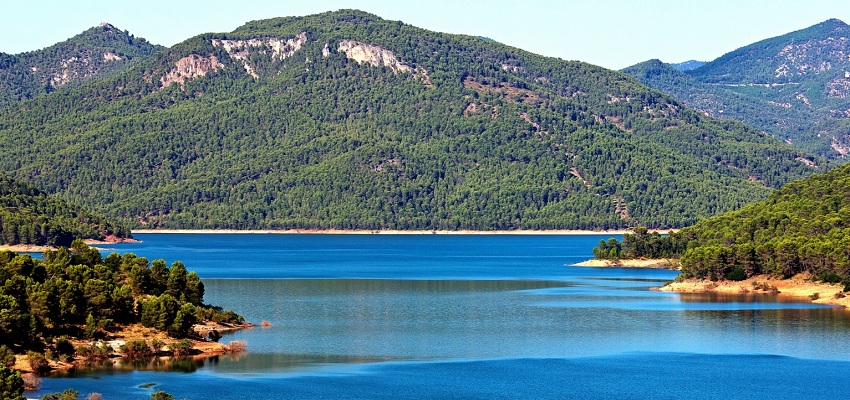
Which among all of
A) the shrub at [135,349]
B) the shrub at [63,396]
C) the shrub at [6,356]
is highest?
the shrub at [6,356]

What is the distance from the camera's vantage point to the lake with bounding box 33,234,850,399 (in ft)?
257

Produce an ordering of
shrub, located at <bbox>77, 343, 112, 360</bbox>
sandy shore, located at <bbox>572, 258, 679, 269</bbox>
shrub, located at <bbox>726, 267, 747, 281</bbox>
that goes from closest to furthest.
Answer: shrub, located at <bbox>77, 343, 112, 360</bbox> < shrub, located at <bbox>726, 267, 747, 281</bbox> < sandy shore, located at <bbox>572, 258, 679, 269</bbox>

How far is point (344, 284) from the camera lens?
164m

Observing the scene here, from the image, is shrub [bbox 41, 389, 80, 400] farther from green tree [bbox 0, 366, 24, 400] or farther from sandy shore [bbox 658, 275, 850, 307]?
sandy shore [bbox 658, 275, 850, 307]

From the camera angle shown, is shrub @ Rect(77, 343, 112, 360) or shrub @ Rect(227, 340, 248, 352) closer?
shrub @ Rect(77, 343, 112, 360)

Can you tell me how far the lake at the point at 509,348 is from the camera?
78.4 metres

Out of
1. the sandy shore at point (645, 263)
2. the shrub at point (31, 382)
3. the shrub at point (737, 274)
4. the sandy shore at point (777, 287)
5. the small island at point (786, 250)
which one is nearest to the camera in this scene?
the shrub at point (31, 382)

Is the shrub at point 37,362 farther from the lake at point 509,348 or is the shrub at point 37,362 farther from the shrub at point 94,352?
the shrub at point 94,352

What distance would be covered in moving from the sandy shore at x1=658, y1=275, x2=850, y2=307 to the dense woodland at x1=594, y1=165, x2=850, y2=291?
0.93 metres

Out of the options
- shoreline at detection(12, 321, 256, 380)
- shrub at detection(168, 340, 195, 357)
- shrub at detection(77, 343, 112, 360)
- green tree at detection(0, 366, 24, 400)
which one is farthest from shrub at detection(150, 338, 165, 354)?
green tree at detection(0, 366, 24, 400)

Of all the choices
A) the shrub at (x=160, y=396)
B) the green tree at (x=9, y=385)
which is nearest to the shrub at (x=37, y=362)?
the shrub at (x=160, y=396)

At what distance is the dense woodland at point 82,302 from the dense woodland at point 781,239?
202ft

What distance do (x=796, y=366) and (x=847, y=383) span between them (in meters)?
6.91

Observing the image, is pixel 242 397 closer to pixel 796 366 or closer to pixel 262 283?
pixel 796 366
